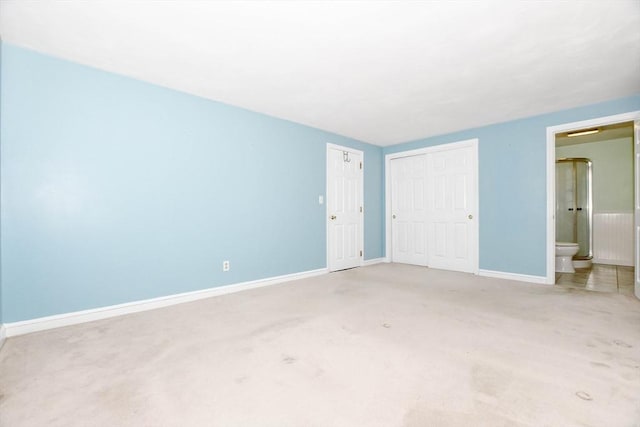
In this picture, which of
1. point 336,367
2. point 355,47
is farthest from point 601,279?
point 355,47

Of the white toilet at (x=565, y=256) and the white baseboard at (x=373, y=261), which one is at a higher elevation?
the white toilet at (x=565, y=256)

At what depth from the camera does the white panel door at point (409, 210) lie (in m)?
5.61

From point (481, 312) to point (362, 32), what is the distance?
2.81 metres

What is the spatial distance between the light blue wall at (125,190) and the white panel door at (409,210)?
2540 millimetres

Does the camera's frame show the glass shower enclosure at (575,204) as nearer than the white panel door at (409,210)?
No

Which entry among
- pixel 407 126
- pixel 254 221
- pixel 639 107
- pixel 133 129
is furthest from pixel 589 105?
pixel 133 129

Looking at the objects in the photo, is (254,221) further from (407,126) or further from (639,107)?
(639,107)

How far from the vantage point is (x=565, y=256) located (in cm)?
503

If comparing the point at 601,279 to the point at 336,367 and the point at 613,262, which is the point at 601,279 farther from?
the point at 336,367

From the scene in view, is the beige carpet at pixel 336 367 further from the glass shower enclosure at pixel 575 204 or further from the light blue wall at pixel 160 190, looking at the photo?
the glass shower enclosure at pixel 575 204

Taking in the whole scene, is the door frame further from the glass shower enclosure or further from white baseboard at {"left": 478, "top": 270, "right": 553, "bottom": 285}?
the glass shower enclosure

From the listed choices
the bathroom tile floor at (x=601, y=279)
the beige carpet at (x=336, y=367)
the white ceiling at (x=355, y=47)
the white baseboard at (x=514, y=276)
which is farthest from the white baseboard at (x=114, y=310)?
the bathroom tile floor at (x=601, y=279)

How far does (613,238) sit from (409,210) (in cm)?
391

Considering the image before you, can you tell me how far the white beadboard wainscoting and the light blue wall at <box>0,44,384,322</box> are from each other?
606cm
